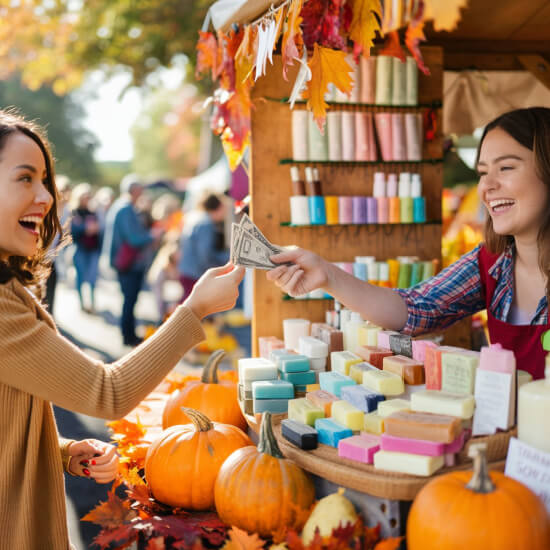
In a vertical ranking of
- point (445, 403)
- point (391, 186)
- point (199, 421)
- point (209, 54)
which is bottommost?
point (199, 421)

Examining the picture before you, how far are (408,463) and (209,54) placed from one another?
251 centimetres

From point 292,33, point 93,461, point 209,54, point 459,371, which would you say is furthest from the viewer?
point 209,54

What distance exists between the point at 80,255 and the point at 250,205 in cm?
760

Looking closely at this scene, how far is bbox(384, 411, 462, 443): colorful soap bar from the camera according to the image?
1.36 meters

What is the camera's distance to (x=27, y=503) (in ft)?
5.14

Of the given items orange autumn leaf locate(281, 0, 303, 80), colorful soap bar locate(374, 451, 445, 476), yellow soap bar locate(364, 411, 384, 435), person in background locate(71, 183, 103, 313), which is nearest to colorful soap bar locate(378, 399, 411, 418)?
yellow soap bar locate(364, 411, 384, 435)

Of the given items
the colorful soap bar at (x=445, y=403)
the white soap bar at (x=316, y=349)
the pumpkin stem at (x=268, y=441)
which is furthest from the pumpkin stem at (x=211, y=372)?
the colorful soap bar at (x=445, y=403)

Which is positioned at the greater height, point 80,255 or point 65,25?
point 65,25

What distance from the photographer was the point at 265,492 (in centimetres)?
158

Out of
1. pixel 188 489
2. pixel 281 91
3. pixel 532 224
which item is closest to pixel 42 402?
pixel 188 489

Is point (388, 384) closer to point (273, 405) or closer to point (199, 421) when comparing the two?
point (273, 405)

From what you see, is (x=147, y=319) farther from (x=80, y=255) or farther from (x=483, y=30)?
(x=483, y=30)

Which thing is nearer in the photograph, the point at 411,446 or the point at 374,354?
the point at 411,446

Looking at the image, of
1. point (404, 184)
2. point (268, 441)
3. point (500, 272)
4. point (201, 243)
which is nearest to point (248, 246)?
point (268, 441)
